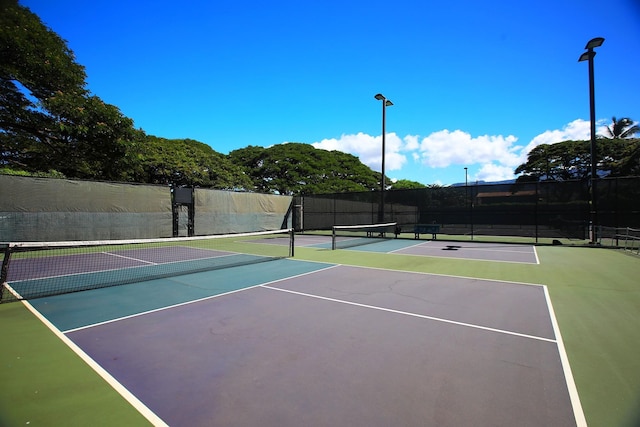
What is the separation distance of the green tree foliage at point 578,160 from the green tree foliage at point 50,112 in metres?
39.2

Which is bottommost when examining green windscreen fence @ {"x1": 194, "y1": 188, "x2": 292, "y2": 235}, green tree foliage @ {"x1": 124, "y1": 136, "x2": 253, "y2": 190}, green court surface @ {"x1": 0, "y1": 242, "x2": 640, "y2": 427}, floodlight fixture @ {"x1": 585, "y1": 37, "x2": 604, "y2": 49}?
green court surface @ {"x1": 0, "y1": 242, "x2": 640, "y2": 427}

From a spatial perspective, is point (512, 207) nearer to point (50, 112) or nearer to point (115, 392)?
point (115, 392)

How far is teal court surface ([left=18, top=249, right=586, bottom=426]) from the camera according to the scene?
2.53 meters

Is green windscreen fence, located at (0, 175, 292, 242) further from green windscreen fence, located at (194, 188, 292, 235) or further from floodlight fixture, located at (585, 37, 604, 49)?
floodlight fixture, located at (585, 37, 604, 49)

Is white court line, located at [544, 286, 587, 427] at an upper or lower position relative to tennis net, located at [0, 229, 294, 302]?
upper

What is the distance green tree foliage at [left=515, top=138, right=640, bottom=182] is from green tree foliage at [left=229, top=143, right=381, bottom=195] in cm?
2135

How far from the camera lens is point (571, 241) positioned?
1577cm

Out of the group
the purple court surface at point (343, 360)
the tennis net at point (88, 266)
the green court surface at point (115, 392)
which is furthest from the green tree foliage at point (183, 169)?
the purple court surface at point (343, 360)

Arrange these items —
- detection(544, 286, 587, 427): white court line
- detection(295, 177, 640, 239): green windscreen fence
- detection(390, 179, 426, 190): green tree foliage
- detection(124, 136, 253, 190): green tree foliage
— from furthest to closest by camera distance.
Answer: detection(390, 179, 426, 190): green tree foliage
detection(124, 136, 253, 190): green tree foliage
detection(295, 177, 640, 239): green windscreen fence
detection(544, 286, 587, 427): white court line

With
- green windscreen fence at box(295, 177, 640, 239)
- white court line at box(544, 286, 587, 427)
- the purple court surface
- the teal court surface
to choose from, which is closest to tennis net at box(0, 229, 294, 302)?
the teal court surface

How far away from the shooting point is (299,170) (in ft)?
137

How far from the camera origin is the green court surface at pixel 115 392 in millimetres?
2473

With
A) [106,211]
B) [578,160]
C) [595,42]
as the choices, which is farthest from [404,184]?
[106,211]

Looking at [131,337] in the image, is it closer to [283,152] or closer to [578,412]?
[578,412]
